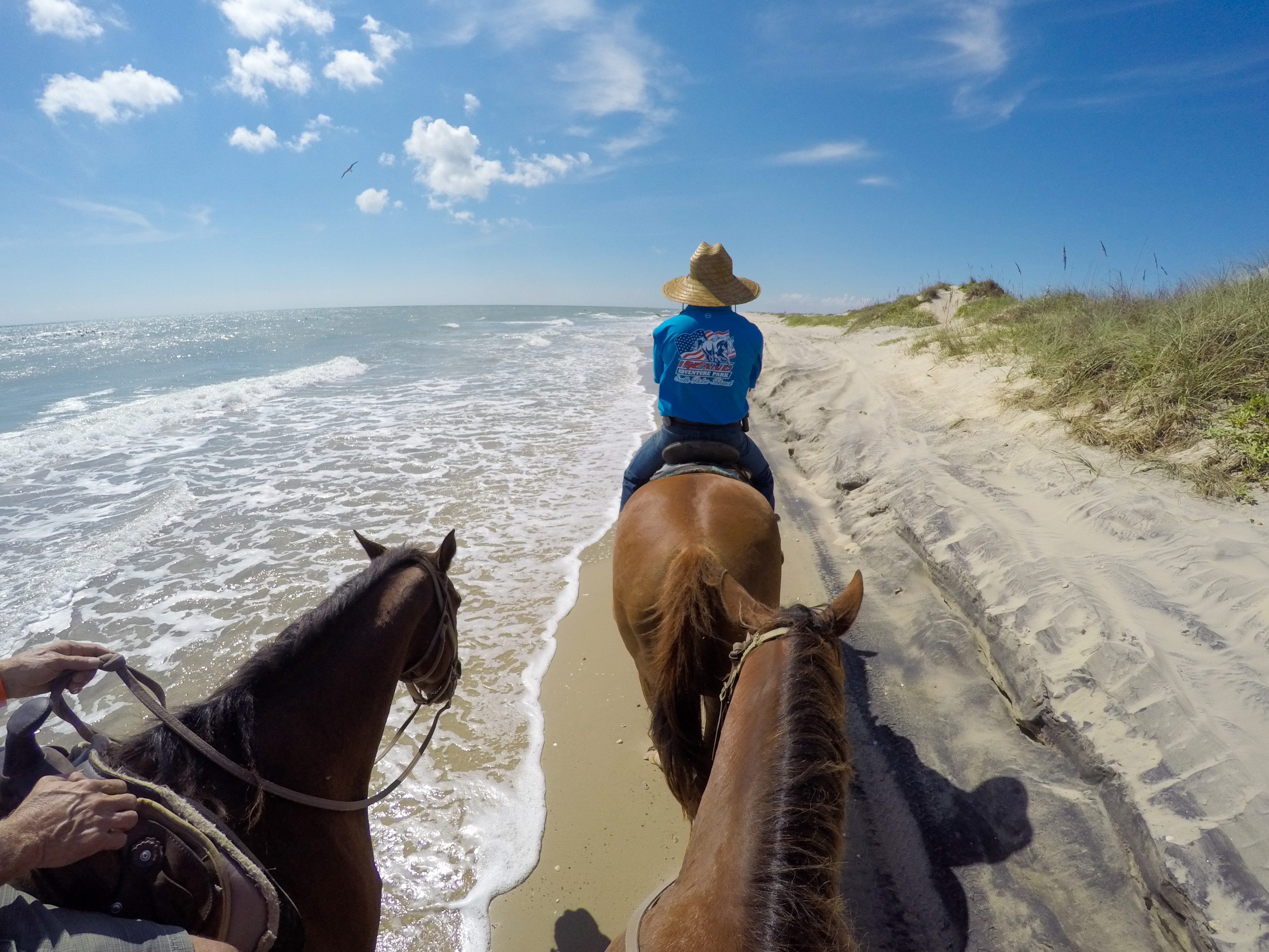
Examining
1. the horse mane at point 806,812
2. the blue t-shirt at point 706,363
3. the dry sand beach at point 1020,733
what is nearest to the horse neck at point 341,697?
the dry sand beach at point 1020,733

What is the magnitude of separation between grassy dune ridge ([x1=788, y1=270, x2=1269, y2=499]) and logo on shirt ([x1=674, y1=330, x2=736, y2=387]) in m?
3.16

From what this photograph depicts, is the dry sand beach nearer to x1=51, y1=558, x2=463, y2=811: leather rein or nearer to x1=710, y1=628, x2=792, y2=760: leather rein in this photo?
x1=51, y1=558, x2=463, y2=811: leather rein

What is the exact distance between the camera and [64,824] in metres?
1.36

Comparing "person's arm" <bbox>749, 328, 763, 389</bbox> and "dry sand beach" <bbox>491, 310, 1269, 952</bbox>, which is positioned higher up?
"person's arm" <bbox>749, 328, 763, 389</bbox>

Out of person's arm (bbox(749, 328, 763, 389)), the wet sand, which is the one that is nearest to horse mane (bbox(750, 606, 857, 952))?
the wet sand

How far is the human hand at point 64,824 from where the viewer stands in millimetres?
1279

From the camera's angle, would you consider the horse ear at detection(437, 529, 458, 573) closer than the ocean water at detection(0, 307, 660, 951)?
Yes

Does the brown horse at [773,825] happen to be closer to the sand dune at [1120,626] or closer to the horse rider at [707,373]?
the sand dune at [1120,626]

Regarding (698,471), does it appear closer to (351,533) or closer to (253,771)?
(253,771)

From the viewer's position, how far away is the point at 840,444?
745cm

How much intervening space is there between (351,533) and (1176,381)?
7.53 m

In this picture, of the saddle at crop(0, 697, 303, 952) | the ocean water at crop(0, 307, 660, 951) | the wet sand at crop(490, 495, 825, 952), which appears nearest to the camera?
the saddle at crop(0, 697, 303, 952)

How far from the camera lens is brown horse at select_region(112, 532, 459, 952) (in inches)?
70.2

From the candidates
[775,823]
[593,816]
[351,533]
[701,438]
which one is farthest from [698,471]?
[351,533]
